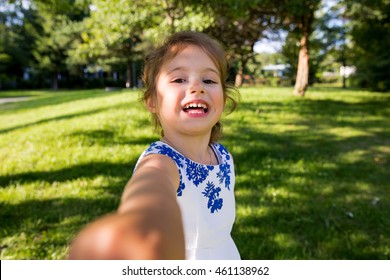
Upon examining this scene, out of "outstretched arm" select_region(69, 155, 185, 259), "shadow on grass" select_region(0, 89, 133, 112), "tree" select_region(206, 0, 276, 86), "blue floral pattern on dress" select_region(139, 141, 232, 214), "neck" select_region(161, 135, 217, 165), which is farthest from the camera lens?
"shadow on grass" select_region(0, 89, 133, 112)

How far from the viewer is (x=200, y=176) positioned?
1779 mm

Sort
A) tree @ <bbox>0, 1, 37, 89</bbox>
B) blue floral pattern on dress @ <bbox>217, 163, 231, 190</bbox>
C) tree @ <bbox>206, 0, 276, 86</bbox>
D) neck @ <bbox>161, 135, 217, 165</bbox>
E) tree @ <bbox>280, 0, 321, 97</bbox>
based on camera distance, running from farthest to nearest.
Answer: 1. tree @ <bbox>0, 1, 37, 89</bbox>
2. tree @ <bbox>280, 0, 321, 97</bbox>
3. tree @ <bbox>206, 0, 276, 86</bbox>
4. blue floral pattern on dress @ <bbox>217, 163, 231, 190</bbox>
5. neck @ <bbox>161, 135, 217, 165</bbox>

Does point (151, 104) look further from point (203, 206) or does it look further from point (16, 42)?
point (16, 42)

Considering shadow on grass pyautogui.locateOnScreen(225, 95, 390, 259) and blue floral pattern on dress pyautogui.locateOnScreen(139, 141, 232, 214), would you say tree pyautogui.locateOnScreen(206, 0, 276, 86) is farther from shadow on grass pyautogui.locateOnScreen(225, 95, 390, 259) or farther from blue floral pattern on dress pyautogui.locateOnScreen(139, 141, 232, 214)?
blue floral pattern on dress pyautogui.locateOnScreen(139, 141, 232, 214)

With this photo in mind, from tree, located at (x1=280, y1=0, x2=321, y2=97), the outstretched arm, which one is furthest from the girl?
tree, located at (x1=280, y1=0, x2=321, y2=97)

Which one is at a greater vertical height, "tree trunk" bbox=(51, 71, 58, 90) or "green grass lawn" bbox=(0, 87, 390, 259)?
"tree trunk" bbox=(51, 71, 58, 90)

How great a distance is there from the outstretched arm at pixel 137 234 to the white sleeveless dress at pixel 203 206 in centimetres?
70

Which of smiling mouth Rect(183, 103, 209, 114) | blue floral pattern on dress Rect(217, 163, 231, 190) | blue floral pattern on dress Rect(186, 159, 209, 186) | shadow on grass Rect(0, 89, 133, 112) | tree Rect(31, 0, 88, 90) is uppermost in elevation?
tree Rect(31, 0, 88, 90)

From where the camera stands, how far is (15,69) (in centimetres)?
4719

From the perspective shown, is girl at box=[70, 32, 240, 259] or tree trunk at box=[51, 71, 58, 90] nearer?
girl at box=[70, 32, 240, 259]

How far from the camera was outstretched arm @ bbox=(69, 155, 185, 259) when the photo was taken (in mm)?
741

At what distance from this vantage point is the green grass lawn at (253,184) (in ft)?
11.8

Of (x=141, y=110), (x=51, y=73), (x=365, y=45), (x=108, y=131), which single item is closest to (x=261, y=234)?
(x=108, y=131)

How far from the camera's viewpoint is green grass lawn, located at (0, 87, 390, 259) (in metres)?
3.60
